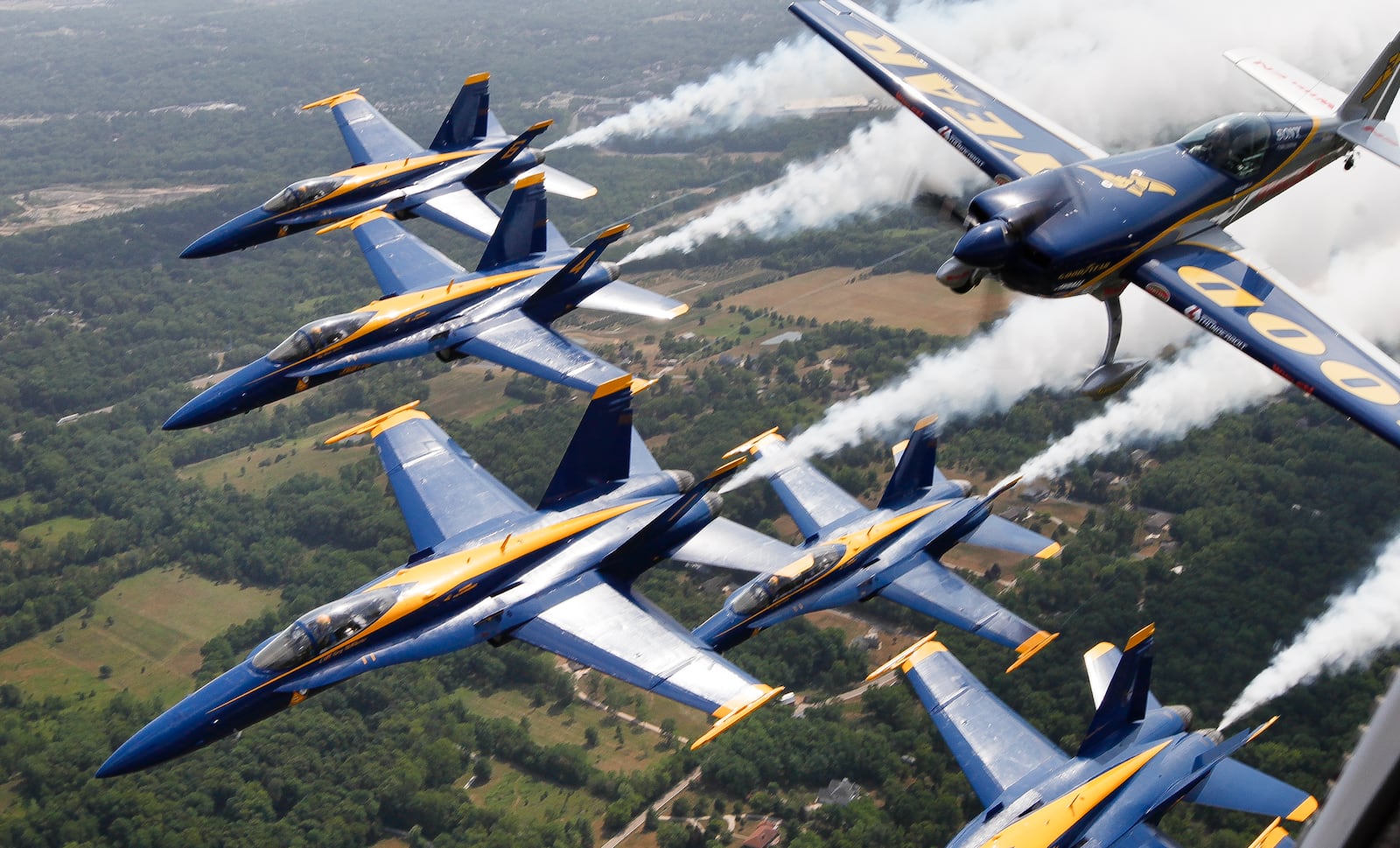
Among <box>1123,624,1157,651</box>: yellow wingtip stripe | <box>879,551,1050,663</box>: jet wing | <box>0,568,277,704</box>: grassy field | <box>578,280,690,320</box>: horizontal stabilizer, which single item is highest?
<box>578,280,690,320</box>: horizontal stabilizer

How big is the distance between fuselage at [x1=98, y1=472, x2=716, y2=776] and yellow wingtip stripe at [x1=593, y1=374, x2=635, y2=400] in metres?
3.24

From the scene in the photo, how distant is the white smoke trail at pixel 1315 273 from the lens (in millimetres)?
58750

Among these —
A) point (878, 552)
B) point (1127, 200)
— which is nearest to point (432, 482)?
point (878, 552)

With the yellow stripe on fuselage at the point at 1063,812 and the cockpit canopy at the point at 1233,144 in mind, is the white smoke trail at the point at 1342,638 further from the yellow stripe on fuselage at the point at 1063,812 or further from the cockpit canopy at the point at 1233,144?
the cockpit canopy at the point at 1233,144

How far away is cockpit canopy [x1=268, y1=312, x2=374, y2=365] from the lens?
161 feet

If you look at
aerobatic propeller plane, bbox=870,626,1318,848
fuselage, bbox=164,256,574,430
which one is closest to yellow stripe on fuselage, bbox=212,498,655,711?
fuselage, bbox=164,256,574,430

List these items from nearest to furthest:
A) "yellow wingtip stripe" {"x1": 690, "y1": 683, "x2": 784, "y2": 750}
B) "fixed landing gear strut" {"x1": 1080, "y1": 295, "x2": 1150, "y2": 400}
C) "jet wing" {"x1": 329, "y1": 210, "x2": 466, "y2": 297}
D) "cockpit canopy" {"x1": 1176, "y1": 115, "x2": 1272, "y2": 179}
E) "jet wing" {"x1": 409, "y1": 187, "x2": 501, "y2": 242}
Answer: "yellow wingtip stripe" {"x1": 690, "y1": 683, "x2": 784, "y2": 750} → "fixed landing gear strut" {"x1": 1080, "y1": 295, "x2": 1150, "y2": 400} → "cockpit canopy" {"x1": 1176, "y1": 115, "x2": 1272, "y2": 179} → "jet wing" {"x1": 329, "y1": 210, "x2": 466, "y2": 297} → "jet wing" {"x1": 409, "y1": 187, "x2": 501, "y2": 242}

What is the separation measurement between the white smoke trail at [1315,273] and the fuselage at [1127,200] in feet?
71.3

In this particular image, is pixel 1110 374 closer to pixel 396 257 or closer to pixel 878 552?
pixel 878 552

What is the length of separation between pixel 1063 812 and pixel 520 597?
18115mm

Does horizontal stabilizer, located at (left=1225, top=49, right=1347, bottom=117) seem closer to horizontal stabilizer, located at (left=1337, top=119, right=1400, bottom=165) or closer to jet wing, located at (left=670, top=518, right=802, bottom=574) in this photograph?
horizontal stabilizer, located at (left=1337, top=119, right=1400, bottom=165)

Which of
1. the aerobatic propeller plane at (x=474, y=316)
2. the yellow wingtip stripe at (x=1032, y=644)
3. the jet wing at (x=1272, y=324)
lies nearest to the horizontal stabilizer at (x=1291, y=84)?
the jet wing at (x=1272, y=324)

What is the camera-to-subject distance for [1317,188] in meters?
62.7

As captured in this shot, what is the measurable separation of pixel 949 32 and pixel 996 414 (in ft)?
121
